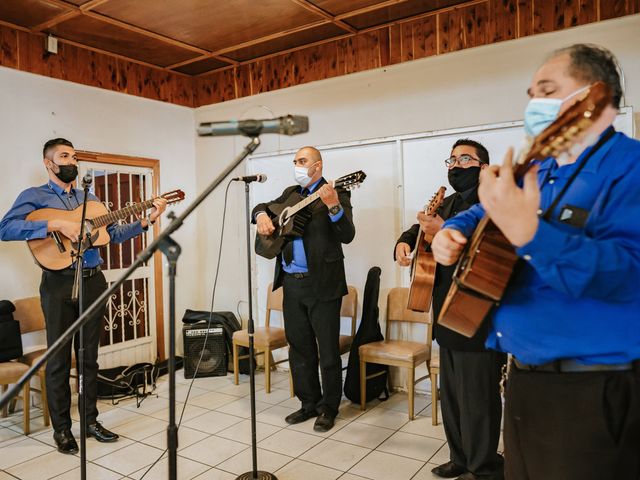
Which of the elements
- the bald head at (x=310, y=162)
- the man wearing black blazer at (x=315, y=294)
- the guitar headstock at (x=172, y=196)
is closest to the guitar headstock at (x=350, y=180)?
the man wearing black blazer at (x=315, y=294)

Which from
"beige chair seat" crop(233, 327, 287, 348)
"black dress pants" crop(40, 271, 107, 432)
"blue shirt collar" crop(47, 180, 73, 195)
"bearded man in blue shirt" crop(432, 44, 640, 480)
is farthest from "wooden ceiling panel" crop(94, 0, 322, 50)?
"bearded man in blue shirt" crop(432, 44, 640, 480)

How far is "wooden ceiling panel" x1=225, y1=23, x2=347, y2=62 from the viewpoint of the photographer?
3.95 metres

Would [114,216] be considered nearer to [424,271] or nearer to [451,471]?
[424,271]

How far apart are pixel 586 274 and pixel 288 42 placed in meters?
3.70

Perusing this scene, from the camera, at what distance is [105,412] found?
11.6ft

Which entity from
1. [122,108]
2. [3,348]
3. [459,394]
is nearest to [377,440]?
[459,394]

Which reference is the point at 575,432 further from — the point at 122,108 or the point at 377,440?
the point at 122,108

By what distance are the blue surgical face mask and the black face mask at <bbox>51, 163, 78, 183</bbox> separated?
111 inches

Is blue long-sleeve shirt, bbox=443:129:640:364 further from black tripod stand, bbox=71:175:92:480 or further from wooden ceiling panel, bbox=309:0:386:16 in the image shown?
wooden ceiling panel, bbox=309:0:386:16

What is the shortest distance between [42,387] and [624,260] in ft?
11.3

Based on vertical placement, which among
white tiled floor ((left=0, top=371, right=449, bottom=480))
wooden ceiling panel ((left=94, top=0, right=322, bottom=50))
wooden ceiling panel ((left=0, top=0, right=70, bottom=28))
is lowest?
white tiled floor ((left=0, top=371, right=449, bottom=480))

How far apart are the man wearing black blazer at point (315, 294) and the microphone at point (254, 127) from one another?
5.22 ft

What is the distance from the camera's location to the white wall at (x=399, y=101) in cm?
→ 324

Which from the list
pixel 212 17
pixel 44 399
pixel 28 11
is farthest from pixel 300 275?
pixel 28 11
